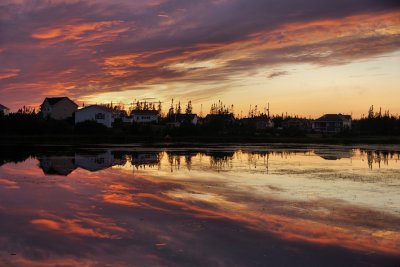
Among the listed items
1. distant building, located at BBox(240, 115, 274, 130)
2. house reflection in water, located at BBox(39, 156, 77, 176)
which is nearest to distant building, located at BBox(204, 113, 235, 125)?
distant building, located at BBox(240, 115, 274, 130)

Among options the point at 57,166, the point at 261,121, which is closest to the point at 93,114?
the point at 57,166

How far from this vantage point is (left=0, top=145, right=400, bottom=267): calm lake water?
33.8 feet

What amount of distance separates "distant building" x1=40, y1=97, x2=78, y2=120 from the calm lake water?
71587 mm

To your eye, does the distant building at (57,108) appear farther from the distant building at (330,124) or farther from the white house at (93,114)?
the distant building at (330,124)

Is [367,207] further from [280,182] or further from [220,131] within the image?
[220,131]

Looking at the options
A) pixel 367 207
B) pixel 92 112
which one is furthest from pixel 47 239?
pixel 92 112

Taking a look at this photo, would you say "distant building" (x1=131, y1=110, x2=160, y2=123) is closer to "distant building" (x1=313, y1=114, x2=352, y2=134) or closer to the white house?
the white house

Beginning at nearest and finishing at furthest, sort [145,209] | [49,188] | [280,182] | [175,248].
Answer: [175,248] < [145,209] < [49,188] < [280,182]

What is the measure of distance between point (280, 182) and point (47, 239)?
13.6m

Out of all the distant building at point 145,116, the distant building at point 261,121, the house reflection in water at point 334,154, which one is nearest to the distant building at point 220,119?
the distant building at point 145,116

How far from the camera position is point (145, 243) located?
36.8 ft

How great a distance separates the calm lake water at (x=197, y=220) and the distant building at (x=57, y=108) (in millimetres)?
Result: 71587

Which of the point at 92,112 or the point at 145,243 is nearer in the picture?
→ the point at 145,243

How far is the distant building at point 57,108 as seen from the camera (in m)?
93.5
